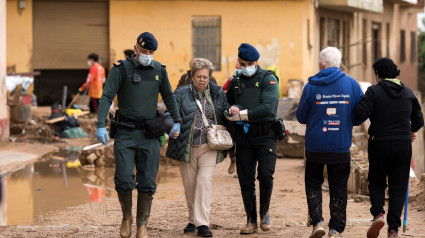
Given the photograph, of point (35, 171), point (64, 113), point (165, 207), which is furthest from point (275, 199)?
point (64, 113)

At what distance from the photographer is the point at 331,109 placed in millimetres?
7082

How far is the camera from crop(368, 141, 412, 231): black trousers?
7148 mm

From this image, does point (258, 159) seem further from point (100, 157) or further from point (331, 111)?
point (100, 157)

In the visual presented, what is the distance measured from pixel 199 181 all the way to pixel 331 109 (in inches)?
61.1

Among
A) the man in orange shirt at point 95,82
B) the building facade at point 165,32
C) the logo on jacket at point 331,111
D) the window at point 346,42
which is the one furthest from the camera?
the window at point 346,42

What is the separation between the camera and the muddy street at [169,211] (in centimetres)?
799

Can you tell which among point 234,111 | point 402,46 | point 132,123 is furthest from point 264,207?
point 402,46

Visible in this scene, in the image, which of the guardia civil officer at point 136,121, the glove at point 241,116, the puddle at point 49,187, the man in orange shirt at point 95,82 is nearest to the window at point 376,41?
the man in orange shirt at point 95,82

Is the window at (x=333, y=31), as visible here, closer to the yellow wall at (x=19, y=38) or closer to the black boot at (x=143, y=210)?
the yellow wall at (x=19, y=38)

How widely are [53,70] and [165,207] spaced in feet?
52.4

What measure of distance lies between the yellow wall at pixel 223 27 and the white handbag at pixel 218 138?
51.3 ft

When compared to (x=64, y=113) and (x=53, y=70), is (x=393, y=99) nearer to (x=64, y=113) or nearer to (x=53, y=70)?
(x=64, y=113)

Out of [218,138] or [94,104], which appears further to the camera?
[94,104]

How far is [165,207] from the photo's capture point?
9.84 meters
